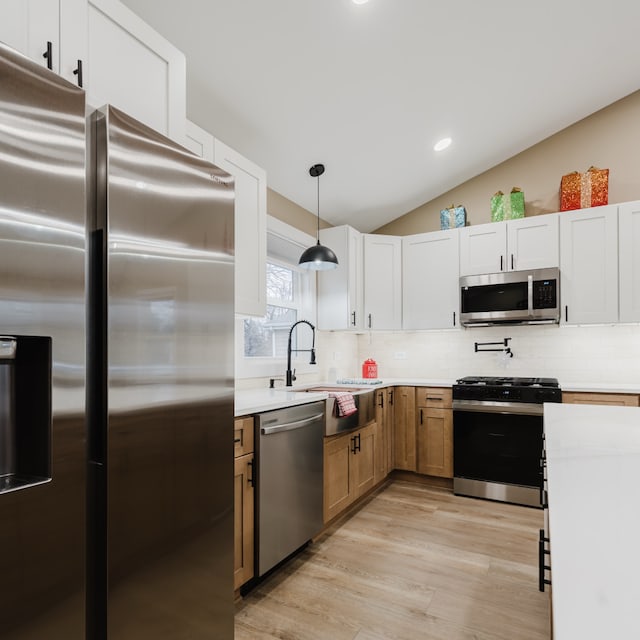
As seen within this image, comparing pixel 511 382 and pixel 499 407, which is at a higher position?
pixel 511 382

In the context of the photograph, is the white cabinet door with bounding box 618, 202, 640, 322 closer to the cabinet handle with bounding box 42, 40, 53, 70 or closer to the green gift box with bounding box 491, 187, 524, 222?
the green gift box with bounding box 491, 187, 524, 222

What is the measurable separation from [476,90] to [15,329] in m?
3.29

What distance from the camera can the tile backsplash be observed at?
378 centimetres

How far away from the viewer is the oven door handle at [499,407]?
342 centimetres

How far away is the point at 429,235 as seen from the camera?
4.29m

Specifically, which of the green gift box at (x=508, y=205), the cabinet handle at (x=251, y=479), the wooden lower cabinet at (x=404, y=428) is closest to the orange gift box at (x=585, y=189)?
the green gift box at (x=508, y=205)

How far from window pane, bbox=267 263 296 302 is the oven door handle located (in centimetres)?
173

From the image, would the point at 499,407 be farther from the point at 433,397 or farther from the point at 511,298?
the point at 511,298

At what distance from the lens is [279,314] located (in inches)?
149

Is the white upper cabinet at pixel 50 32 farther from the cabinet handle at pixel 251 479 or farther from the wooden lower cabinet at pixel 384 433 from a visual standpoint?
the wooden lower cabinet at pixel 384 433

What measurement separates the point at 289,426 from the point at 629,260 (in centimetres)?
306

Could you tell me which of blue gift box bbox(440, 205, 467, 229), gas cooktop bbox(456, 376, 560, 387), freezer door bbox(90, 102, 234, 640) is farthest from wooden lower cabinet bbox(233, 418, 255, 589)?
blue gift box bbox(440, 205, 467, 229)

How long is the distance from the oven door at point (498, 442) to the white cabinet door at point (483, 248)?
124cm

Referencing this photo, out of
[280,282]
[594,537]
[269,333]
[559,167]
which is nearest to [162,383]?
[594,537]
